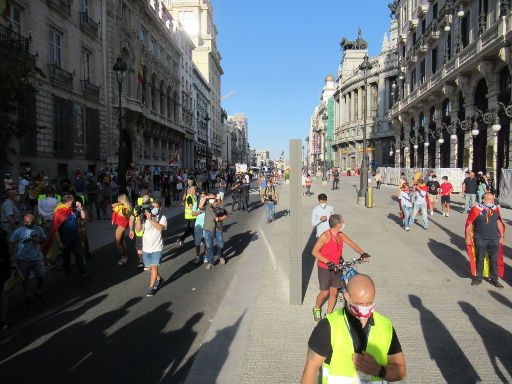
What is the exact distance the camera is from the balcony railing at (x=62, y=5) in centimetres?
2355

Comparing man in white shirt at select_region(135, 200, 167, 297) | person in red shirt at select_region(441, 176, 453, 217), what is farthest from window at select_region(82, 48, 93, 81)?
man in white shirt at select_region(135, 200, 167, 297)

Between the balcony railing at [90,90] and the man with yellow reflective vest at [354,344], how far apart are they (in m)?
29.6

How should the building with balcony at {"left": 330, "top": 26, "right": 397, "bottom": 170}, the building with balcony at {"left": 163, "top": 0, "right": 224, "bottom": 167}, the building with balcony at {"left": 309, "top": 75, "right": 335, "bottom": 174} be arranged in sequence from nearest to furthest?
the building with balcony at {"left": 330, "top": 26, "right": 397, "bottom": 170}, the building with balcony at {"left": 163, "top": 0, "right": 224, "bottom": 167}, the building with balcony at {"left": 309, "top": 75, "right": 335, "bottom": 174}

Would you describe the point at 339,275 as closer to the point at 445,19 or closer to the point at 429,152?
the point at 445,19

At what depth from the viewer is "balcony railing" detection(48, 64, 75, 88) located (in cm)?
2373

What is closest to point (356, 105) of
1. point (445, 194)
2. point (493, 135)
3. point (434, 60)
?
point (434, 60)

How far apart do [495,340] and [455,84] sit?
3079cm

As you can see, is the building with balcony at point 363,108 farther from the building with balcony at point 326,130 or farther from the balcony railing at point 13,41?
the balcony railing at point 13,41

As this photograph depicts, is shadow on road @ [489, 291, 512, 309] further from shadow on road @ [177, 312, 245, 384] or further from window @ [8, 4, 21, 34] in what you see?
window @ [8, 4, 21, 34]

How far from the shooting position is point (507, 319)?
5.59 m

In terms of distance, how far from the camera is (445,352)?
14.9 ft

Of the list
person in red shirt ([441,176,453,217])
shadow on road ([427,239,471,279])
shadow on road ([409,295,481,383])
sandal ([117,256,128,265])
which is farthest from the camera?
person in red shirt ([441,176,453,217])

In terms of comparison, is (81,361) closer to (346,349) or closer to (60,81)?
(346,349)

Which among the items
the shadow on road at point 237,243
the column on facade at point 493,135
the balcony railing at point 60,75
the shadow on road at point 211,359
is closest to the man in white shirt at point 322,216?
the shadow on road at point 211,359
